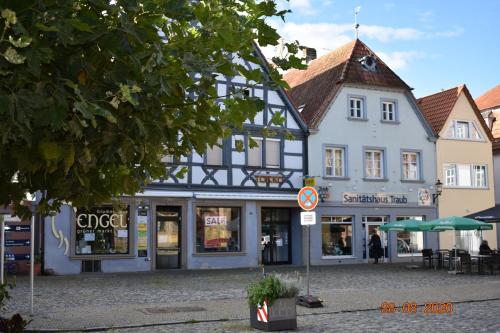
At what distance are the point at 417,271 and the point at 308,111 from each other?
957cm

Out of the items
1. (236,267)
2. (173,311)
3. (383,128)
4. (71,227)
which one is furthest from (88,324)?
(383,128)

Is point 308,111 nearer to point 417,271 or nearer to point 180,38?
point 417,271

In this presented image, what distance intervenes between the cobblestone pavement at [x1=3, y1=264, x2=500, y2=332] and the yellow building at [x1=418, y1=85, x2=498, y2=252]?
886 cm

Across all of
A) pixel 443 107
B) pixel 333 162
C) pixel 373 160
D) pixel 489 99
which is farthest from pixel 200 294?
pixel 489 99

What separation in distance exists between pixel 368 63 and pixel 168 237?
1322 centimetres

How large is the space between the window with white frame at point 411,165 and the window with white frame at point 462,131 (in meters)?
2.39

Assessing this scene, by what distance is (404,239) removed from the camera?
99.9 feet

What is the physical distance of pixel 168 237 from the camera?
25.3 metres

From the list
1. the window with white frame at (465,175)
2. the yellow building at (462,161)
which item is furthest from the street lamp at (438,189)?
the window with white frame at (465,175)

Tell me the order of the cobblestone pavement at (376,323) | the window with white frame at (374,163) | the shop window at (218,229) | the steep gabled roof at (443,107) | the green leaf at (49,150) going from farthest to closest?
the steep gabled roof at (443,107), the window with white frame at (374,163), the shop window at (218,229), the cobblestone pavement at (376,323), the green leaf at (49,150)

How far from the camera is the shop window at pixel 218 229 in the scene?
25688 mm

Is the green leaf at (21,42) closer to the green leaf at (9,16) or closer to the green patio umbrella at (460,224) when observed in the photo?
the green leaf at (9,16)

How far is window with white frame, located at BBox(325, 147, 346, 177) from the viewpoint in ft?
94.5
